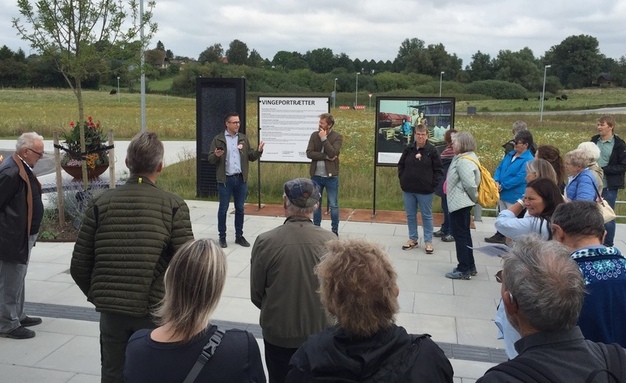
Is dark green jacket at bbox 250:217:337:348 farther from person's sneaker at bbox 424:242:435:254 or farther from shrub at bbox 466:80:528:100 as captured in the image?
shrub at bbox 466:80:528:100

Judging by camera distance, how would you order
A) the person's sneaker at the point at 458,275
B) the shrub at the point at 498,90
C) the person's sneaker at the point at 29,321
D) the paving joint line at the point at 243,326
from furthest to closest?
the shrub at the point at 498,90 → the person's sneaker at the point at 458,275 → the person's sneaker at the point at 29,321 → the paving joint line at the point at 243,326

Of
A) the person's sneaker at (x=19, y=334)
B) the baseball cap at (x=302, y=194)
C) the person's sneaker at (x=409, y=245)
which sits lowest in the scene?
the person's sneaker at (x=19, y=334)

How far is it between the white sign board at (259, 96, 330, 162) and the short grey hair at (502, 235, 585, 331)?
28.0 ft

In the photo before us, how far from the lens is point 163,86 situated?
78500 millimetres

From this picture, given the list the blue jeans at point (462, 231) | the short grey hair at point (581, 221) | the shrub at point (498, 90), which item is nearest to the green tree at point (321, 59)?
the shrub at point (498, 90)

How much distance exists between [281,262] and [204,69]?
71136 millimetres

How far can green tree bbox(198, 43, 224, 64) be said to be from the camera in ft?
312

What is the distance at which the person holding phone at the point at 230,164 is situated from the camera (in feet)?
27.2

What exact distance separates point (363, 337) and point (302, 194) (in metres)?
1.50

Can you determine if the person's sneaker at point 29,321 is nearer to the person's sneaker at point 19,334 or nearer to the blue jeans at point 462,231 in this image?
the person's sneaker at point 19,334

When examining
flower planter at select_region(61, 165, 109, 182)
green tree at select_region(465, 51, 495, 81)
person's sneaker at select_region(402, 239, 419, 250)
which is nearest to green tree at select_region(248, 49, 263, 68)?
green tree at select_region(465, 51, 495, 81)

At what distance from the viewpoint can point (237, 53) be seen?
325 ft

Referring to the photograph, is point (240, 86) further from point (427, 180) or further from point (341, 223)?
point (427, 180)

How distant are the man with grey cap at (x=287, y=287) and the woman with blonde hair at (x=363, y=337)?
0.99 m
